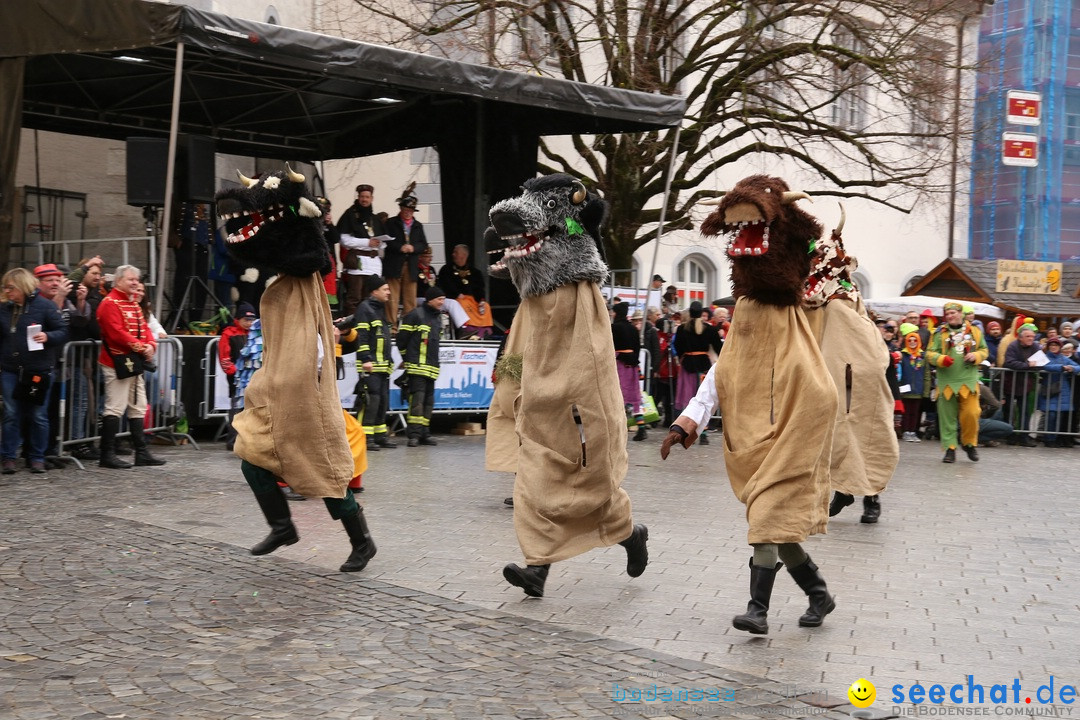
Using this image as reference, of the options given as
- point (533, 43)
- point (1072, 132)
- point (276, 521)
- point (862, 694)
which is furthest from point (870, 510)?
point (1072, 132)

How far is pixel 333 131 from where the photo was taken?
19172mm

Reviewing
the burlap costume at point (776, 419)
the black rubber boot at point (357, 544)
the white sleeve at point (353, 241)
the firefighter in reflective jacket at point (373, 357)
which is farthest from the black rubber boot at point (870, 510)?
the white sleeve at point (353, 241)

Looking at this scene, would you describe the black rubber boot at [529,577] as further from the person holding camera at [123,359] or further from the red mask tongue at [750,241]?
the person holding camera at [123,359]

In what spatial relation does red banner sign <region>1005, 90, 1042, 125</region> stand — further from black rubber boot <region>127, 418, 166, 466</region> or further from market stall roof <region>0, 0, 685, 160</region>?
black rubber boot <region>127, 418, 166, 466</region>

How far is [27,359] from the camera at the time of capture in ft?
36.1

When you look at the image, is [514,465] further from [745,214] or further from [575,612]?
[745,214]

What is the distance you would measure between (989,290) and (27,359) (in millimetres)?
21377

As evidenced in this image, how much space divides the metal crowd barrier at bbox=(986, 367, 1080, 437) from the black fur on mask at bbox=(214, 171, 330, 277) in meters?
14.0

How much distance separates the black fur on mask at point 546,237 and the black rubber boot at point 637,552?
1.38 metres

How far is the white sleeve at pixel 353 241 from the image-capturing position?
16.7 metres

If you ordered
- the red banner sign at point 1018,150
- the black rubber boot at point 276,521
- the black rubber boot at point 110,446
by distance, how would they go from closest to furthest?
the black rubber boot at point 276,521 → the black rubber boot at point 110,446 → the red banner sign at point 1018,150

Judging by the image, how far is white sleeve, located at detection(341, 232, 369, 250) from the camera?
16719 millimetres

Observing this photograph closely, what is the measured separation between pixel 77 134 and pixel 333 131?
3.58 m

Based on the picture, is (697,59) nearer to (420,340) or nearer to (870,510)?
(420,340)
